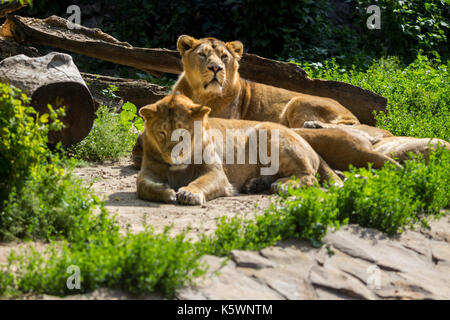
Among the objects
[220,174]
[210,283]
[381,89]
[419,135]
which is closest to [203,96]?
[220,174]

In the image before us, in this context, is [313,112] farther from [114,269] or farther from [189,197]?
[114,269]

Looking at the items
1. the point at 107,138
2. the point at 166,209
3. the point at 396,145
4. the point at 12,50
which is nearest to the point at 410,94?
the point at 396,145

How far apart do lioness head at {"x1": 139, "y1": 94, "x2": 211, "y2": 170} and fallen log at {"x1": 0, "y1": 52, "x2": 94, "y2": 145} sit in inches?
55.5

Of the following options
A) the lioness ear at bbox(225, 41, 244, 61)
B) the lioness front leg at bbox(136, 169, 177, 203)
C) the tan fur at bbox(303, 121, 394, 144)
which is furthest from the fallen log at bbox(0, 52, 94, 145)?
the tan fur at bbox(303, 121, 394, 144)

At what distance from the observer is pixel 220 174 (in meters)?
7.08

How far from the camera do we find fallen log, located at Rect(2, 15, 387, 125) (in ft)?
34.1

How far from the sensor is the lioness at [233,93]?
29.5 feet

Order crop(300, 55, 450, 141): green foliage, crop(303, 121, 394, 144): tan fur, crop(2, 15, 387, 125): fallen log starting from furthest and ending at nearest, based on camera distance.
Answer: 1. crop(2, 15, 387, 125): fallen log
2. crop(300, 55, 450, 141): green foliage
3. crop(303, 121, 394, 144): tan fur

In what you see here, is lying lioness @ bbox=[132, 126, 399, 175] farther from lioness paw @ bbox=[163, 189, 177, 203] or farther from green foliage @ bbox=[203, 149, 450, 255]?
lioness paw @ bbox=[163, 189, 177, 203]
